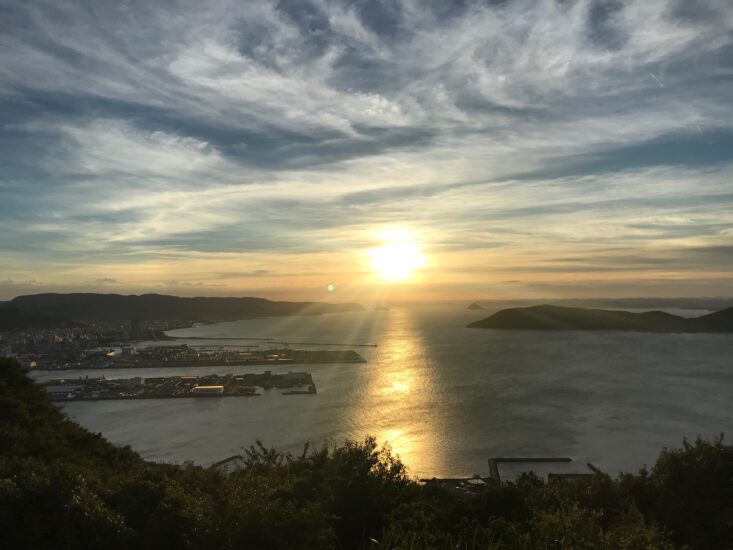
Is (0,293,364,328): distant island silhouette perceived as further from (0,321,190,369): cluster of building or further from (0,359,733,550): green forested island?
(0,359,733,550): green forested island

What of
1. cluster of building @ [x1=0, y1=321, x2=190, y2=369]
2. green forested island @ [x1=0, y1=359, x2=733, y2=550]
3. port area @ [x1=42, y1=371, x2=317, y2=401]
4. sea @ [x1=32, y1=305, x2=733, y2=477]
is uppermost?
green forested island @ [x1=0, y1=359, x2=733, y2=550]

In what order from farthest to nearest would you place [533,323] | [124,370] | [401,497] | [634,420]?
[533,323] → [124,370] → [634,420] → [401,497]

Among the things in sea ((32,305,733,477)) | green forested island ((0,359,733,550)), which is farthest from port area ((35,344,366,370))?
green forested island ((0,359,733,550))

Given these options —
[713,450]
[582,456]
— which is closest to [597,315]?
[582,456]

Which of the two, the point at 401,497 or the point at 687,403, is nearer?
the point at 401,497

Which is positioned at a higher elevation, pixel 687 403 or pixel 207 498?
pixel 207 498

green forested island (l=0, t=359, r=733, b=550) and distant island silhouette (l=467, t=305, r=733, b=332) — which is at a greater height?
green forested island (l=0, t=359, r=733, b=550)

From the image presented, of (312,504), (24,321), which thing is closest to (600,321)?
(312,504)

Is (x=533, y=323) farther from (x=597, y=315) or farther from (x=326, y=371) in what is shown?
(x=326, y=371)
